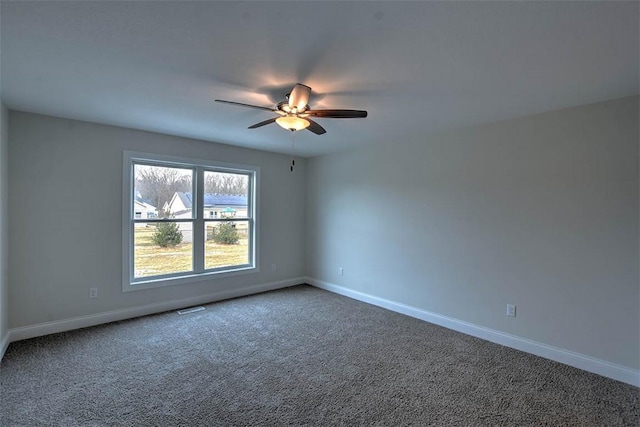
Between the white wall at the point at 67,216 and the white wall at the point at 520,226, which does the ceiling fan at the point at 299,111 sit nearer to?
the white wall at the point at 520,226

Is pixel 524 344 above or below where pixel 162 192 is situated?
below

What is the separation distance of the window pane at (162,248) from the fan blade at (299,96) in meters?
2.89

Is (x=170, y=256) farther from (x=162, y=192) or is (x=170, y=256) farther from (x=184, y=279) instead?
(x=162, y=192)

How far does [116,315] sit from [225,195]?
218 cm

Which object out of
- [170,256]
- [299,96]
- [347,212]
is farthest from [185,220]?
[299,96]

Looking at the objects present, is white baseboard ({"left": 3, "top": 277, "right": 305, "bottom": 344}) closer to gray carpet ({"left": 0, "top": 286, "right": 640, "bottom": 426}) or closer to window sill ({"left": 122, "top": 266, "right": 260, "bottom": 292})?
gray carpet ({"left": 0, "top": 286, "right": 640, "bottom": 426})

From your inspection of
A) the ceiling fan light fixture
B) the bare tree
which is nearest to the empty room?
the ceiling fan light fixture

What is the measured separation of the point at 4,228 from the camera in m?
3.01

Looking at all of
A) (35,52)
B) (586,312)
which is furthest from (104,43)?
(586,312)

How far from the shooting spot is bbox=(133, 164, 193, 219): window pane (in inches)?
160

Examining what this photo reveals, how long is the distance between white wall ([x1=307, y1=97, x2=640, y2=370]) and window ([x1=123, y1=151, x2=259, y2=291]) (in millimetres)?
1984

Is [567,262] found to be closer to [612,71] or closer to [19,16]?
[612,71]

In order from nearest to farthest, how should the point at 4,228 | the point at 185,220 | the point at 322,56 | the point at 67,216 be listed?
the point at 322,56
the point at 4,228
the point at 67,216
the point at 185,220

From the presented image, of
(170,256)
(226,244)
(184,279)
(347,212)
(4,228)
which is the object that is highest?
(347,212)
